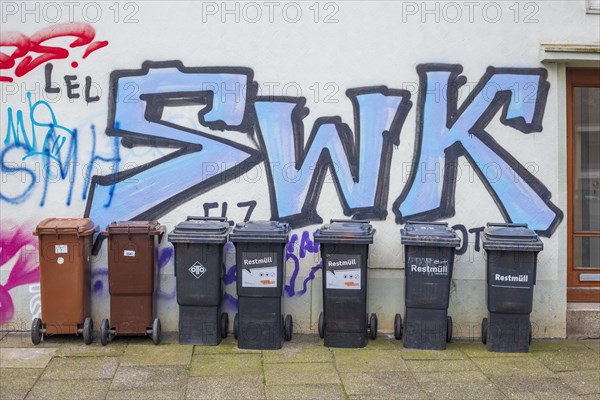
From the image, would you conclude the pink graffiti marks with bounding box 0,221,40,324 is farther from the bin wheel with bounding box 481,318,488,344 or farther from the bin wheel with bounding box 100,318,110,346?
the bin wheel with bounding box 481,318,488,344

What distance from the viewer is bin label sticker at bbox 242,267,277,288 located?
7641mm

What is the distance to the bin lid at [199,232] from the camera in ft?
25.0

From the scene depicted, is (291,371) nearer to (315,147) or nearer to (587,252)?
(315,147)

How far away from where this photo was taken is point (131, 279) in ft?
25.7

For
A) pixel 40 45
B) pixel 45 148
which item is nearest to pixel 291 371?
pixel 45 148

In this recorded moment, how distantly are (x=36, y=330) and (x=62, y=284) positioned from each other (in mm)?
523

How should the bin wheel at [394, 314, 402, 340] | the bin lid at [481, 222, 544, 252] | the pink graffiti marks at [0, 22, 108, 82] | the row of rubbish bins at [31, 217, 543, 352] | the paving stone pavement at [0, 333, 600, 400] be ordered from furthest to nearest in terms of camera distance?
the pink graffiti marks at [0, 22, 108, 82], the bin wheel at [394, 314, 402, 340], the row of rubbish bins at [31, 217, 543, 352], the bin lid at [481, 222, 544, 252], the paving stone pavement at [0, 333, 600, 400]

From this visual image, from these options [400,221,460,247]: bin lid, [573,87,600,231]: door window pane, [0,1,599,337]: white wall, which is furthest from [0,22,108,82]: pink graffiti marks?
[573,87,600,231]: door window pane

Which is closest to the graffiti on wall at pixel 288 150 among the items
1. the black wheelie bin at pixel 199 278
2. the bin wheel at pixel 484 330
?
the black wheelie bin at pixel 199 278

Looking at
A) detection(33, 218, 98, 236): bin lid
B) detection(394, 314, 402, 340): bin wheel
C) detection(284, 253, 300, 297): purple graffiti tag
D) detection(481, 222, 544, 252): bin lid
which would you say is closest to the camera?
detection(481, 222, 544, 252): bin lid

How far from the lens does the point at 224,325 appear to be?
802cm

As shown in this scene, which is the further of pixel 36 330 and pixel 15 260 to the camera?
pixel 15 260

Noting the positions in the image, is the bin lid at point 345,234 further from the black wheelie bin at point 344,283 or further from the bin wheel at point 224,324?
the bin wheel at point 224,324

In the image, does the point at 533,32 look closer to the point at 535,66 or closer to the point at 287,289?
the point at 535,66
